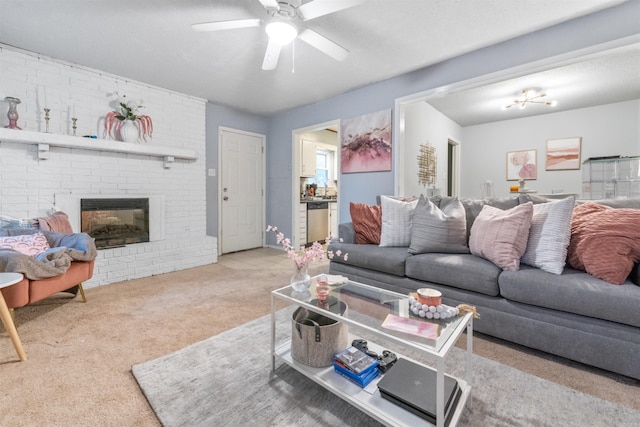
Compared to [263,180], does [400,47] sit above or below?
above

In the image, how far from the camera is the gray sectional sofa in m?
1.43

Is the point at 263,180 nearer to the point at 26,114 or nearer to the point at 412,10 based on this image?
the point at 26,114

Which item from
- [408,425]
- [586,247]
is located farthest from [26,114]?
[586,247]

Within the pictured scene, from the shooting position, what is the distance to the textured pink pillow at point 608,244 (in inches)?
60.8

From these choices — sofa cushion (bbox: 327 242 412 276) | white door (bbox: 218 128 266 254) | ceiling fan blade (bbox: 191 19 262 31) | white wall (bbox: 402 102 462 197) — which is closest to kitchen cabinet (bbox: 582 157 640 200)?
Answer: white wall (bbox: 402 102 462 197)

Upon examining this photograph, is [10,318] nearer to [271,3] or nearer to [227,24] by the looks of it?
[227,24]

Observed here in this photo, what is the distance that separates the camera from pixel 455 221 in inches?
90.9

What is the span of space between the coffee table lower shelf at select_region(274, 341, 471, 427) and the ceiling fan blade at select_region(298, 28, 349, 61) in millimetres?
2243

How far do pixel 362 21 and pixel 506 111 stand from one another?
4.10 m

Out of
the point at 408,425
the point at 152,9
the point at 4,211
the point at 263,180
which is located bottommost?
the point at 408,425

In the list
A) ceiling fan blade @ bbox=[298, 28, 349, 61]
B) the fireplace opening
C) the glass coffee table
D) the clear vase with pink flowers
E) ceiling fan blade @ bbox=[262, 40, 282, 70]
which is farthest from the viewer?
the fireplace opening

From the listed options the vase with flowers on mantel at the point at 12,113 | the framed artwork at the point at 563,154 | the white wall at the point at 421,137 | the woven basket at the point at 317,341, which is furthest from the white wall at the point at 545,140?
the vase with flowers on mantel at the point at 12,113

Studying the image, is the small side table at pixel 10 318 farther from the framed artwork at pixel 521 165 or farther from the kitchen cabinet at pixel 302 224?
the framed artwork at pixel 521 165

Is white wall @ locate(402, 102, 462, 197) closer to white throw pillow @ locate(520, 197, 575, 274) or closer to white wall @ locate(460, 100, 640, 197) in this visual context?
white wall @ locate(460, 100, 640, 197)
